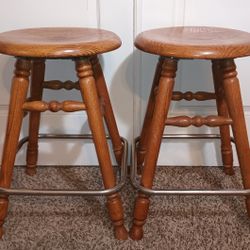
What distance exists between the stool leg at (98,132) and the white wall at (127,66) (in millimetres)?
278

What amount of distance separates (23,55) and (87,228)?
0.45m

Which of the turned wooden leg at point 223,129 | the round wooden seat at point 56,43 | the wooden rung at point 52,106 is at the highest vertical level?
the round wooden seat at point 56,43

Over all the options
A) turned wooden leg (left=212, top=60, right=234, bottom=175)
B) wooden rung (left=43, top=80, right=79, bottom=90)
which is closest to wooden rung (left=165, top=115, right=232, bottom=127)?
turned wooden leg (left=212, top=60, right=234, bottom=175)

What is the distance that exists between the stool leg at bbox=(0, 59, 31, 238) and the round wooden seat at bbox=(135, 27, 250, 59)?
251 mm

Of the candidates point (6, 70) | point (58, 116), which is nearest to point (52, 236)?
point (58, 116)

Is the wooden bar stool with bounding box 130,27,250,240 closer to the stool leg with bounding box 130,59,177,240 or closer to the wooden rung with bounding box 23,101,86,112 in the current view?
the stool leg with bounding box 130,59,177,240

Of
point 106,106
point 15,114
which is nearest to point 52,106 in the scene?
point 15,114

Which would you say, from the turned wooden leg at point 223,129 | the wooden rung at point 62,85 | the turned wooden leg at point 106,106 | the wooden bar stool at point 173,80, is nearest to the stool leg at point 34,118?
the wooden rung at point 62,85

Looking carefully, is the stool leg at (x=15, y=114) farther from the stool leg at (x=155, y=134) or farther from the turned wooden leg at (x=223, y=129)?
the turned wooden leg at (x=223, y=129)

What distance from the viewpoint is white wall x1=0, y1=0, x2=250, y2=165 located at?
3.03ft

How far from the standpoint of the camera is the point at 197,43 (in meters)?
0.69

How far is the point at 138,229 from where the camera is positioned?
2.68 feet

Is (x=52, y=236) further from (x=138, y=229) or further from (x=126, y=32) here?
(x=126, y=32)

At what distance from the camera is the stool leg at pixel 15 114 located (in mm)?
724
